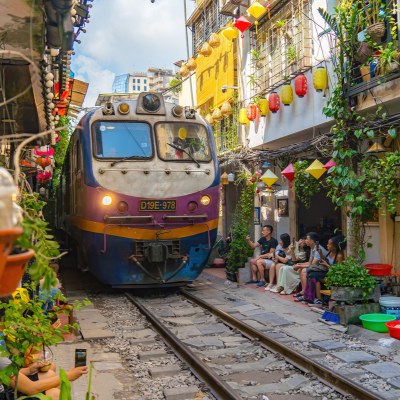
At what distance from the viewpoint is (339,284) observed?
7820 mm

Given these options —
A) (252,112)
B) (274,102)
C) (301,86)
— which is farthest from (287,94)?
(252,112)

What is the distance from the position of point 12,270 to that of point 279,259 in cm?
975

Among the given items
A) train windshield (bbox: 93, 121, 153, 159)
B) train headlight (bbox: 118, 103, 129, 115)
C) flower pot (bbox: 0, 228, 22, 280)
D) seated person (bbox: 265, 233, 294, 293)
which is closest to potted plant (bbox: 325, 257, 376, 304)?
seated person (bbox: 265, 233, 294, 293)

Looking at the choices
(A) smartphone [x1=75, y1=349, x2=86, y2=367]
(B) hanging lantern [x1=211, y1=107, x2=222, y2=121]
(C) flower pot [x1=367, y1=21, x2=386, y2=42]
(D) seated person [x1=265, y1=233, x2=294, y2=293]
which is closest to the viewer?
(A) smartphone [x1=75, y1=349, x2=86, y2=367]

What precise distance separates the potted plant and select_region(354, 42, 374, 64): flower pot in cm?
349

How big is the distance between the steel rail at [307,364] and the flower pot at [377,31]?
4972 millimetres

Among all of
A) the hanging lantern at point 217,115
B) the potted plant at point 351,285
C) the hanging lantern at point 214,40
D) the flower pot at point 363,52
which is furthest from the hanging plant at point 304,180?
the hanging lantern at point 214,40

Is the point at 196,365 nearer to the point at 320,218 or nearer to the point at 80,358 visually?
the point at 80,358

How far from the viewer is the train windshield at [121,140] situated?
9.69 m

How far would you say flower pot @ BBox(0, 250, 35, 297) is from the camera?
60.6 inches

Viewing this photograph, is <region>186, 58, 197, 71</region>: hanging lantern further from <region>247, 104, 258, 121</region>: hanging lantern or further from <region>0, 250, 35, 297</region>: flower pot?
<region>0, 250, 35, 297</region>: flower pot

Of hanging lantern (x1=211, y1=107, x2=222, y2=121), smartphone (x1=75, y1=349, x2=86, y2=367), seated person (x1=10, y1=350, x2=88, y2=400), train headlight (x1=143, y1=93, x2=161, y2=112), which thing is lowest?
seated person (x1=10, y1=350, x2=88, y2=400)

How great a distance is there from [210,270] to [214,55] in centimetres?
821

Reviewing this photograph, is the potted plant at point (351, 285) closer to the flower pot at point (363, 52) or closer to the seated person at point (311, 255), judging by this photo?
the seated person at point (311, 255)
